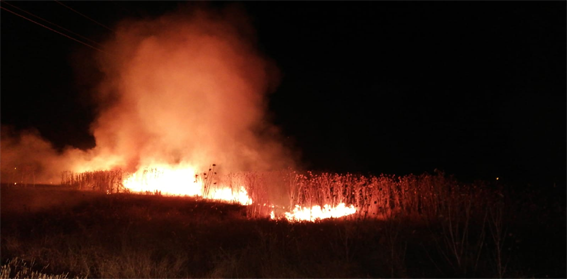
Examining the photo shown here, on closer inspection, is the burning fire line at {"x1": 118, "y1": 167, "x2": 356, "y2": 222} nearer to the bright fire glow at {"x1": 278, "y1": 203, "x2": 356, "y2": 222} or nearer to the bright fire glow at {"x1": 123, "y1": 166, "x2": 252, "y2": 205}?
the bright fire glow at {"x1": 123, "y1": 166, "x2": 252, "y2": 205}

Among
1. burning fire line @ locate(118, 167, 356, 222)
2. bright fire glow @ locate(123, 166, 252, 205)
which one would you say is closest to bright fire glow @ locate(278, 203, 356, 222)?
burning fire line @ locate(118, 167, 356, 222)

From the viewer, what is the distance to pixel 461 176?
682 inches

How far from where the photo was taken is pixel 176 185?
15344 mm

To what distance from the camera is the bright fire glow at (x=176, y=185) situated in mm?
13887

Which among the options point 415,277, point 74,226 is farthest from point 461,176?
point 74,226

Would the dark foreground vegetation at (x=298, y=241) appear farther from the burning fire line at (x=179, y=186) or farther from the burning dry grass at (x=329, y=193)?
the burning fire line at (x=179, y=186)

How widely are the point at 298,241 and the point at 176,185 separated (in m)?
8.92

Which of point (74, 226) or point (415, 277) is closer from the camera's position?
point (415, 277)

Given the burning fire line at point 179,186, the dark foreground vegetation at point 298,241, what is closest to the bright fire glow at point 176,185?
the burning fire line at point 179,186

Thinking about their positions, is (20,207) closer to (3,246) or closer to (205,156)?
(3,246)

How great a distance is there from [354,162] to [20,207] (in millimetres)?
16655

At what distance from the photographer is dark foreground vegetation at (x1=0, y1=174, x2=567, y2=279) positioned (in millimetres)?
6293

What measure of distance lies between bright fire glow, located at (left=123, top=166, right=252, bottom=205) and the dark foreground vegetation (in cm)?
302

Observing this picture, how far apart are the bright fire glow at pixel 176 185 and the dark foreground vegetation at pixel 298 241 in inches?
119
